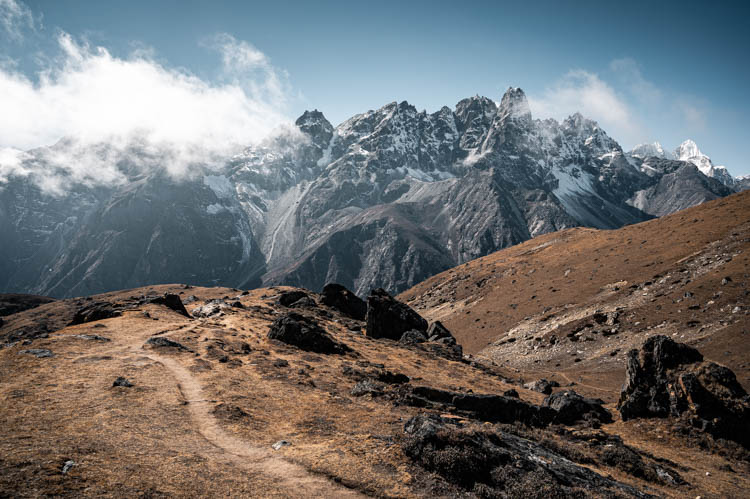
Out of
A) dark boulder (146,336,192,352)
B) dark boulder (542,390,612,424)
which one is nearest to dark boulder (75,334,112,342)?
dark boulder (146,336,192,352)

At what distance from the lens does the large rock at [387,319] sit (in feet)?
186

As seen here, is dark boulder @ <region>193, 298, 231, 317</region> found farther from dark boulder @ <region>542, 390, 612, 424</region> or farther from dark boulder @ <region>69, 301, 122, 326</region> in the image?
dark boulder @ <region>542, 390, 612, 424</region>

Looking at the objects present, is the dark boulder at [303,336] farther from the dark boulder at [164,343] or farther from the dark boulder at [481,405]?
the dark boulder at [481,405]

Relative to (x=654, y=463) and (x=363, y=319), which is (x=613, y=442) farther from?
(x=363, y=319)

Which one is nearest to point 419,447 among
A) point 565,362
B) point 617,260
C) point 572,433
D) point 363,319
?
point 572,433

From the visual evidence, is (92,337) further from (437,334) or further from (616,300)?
(616,300)

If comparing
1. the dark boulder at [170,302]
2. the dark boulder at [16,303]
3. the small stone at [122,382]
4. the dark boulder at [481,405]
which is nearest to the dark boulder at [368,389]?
the dark boulder at [481,405]

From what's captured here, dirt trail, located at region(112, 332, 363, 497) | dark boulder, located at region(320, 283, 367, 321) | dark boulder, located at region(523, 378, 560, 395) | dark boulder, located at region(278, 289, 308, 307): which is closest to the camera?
dirt trail, located at region(112, 332, 363, 497)

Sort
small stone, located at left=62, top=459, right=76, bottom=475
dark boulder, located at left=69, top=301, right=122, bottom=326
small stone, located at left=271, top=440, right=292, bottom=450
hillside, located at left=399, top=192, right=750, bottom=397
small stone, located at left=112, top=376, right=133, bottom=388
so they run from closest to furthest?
small stone, located at left=62, top=459, right=76, bottom=475 < small stone, located at left=271, top=440, right=292, bottom=450 < small stone, located at left=112, top=376, right=133, bottom=388 < dark boulder, located at left=69, top=301, right=122, bottom=326 < hillside, located at left=399, top=192, right=750, bottom=397

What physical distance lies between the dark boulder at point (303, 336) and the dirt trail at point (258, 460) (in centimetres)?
1662

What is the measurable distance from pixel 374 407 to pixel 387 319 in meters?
36.7

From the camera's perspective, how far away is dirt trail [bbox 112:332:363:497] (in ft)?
40.2

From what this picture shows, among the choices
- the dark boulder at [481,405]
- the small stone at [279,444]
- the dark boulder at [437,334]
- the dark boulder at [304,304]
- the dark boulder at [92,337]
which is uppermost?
the dark boulder at [304,304]

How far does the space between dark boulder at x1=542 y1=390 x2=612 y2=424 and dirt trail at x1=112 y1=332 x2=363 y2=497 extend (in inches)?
762
